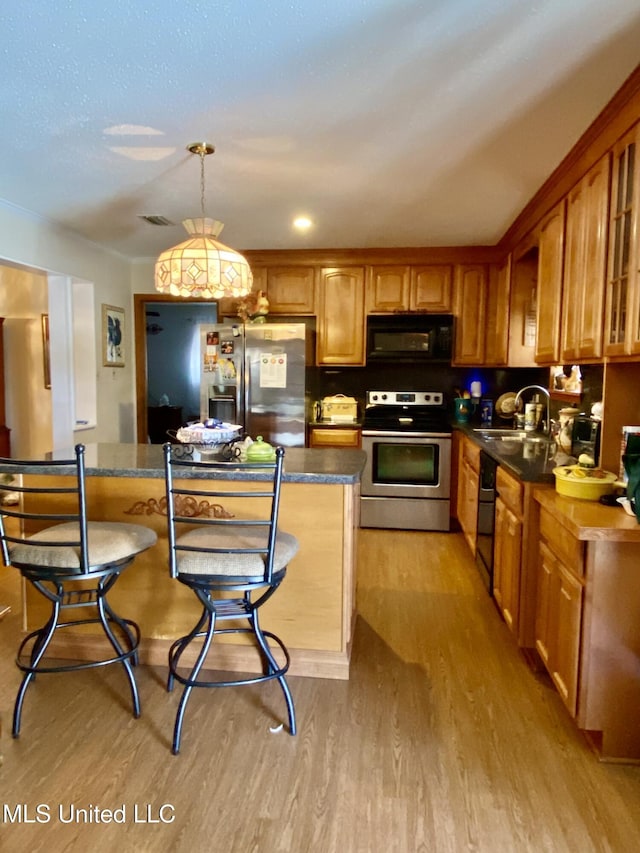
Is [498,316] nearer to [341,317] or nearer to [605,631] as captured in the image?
[341,317]

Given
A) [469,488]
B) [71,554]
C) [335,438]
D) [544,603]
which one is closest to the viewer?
[71,554]

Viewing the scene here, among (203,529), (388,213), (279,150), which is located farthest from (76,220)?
(203,529)

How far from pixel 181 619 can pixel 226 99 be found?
84.4 inches

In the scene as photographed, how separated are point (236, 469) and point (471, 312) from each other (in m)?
3.26

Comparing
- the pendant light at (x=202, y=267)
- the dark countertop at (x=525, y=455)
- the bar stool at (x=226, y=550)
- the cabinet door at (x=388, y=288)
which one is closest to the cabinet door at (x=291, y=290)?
the cabinet door at (x=388, y=288)

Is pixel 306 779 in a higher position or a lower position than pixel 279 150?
lower

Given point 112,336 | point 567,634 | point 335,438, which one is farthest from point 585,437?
point 112,336

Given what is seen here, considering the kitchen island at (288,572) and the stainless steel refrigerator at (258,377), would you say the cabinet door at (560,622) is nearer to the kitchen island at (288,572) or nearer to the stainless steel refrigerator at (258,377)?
the kitchen island at (288,572)

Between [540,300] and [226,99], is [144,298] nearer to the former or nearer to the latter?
[226,99]

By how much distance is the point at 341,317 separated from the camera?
456 cm

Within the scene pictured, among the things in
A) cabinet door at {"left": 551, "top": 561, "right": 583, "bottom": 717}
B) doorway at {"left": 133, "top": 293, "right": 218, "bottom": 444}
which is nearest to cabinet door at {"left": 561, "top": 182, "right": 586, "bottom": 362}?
cabinet door at {"left": 551, "top": 561, "right": 583, "bottom": 717}

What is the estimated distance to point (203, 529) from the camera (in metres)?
2.07

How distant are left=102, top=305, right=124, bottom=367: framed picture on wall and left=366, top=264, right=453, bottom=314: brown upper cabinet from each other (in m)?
2.20

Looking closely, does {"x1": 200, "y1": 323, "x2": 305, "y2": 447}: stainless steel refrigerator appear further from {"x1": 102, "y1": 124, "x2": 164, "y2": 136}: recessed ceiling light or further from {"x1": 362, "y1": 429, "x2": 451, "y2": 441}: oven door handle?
{"x1": 102, "y1": 124, "x2": 164, "y2": 136}: recessed ceiling light
